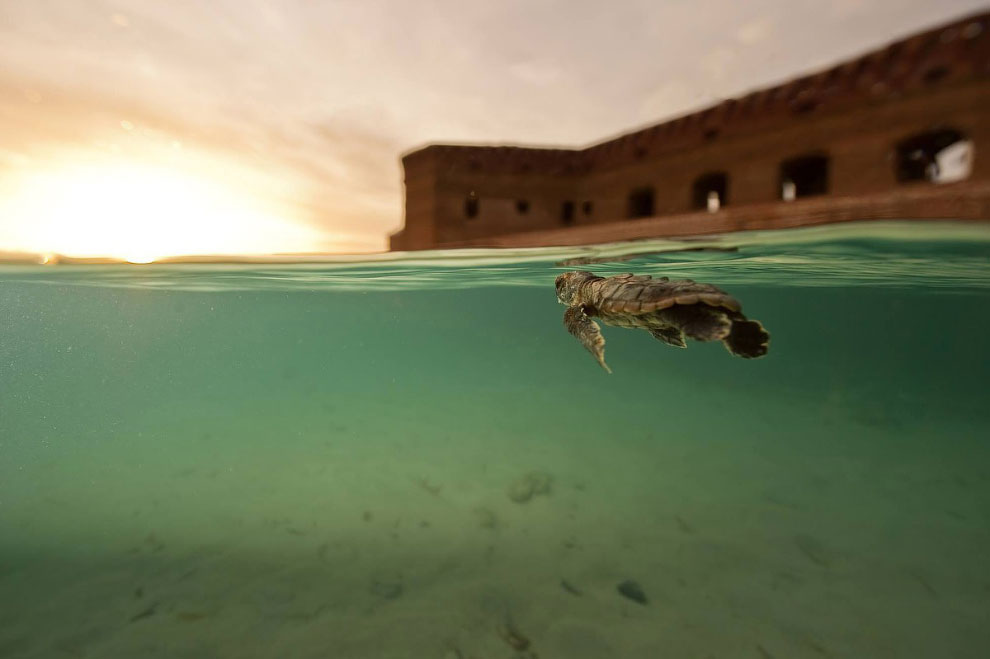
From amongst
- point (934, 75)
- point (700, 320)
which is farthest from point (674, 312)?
point (934, 75)

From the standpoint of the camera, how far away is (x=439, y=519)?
6.39 meters

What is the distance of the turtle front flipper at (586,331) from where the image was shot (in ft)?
19.9

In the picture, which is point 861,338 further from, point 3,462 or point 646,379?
point 3,462

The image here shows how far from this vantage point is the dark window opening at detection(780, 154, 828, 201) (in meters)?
12.6

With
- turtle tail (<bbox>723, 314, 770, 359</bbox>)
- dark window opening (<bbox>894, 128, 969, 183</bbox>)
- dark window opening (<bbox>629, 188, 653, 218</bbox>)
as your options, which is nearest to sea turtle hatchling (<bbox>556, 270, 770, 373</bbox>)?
turtle tail (<bbox>723, 314, 770, 359</bbox>)

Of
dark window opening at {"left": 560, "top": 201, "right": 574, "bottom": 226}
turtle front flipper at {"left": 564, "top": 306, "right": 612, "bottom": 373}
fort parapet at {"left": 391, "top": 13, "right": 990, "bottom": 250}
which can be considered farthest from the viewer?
dark window opening at {"left": 560, "top": 201, "right": 574, "bottom": 226}

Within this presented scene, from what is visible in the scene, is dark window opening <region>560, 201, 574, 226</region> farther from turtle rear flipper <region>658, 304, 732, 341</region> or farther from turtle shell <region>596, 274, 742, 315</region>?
turtle rear flipper <region>658, 304, 732, 341</region>

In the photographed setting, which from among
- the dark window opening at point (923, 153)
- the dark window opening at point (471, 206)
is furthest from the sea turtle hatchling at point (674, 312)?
the dark window opening at point (471, 206)

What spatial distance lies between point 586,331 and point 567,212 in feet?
42.5

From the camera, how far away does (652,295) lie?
17.4ft

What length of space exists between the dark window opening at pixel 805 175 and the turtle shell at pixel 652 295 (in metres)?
9.63

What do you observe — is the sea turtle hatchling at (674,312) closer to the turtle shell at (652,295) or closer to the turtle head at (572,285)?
the turtle shell at (652,295)

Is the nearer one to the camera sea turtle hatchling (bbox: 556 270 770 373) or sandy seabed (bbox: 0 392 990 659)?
sandy seabed (bbox: 0 392 990 659)

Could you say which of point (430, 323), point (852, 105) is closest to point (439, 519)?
point (852, 105)
